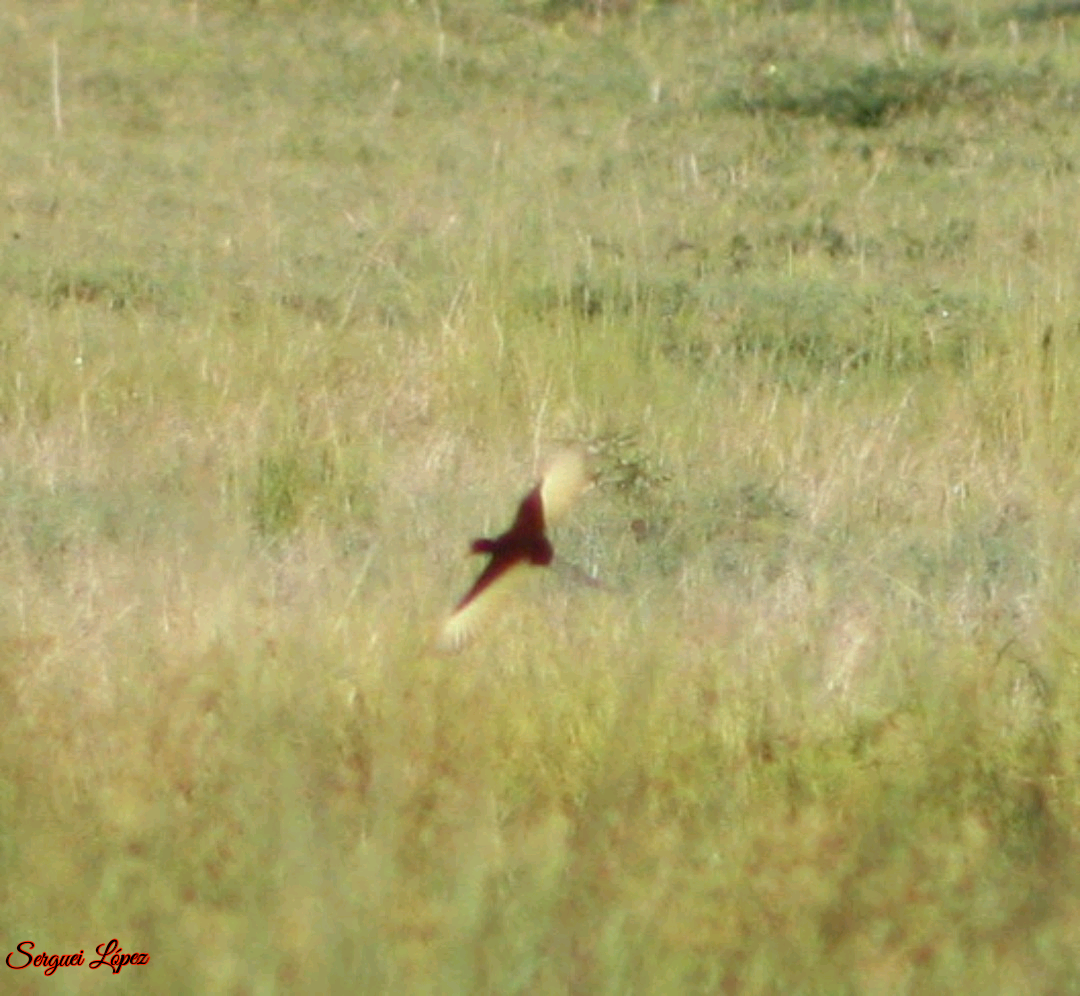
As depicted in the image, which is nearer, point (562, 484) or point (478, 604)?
point (478, 604)

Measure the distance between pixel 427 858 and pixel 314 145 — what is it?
873 cm

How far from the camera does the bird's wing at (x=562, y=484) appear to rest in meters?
4.66

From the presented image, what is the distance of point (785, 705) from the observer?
152 inches

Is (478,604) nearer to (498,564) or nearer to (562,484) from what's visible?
(498,564)

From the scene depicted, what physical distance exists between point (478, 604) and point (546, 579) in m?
0.50

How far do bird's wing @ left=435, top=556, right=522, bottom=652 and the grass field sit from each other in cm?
5

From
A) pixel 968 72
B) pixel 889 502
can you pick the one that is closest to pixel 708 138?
pixel 968 72

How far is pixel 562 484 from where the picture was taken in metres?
4.74

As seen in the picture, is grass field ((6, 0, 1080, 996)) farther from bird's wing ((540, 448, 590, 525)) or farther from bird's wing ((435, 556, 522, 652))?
bird's wing ((540, 448, 590, 525))

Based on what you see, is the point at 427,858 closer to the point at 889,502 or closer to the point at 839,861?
the point at 839,861

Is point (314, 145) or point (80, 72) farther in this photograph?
point (80, 72)

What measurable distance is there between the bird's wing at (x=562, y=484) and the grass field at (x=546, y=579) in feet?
0.52
